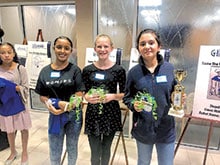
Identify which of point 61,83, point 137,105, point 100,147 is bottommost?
point 100,147

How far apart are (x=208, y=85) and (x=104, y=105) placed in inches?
39.0

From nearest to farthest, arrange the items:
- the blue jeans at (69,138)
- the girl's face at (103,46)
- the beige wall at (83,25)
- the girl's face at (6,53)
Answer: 1. the girl's face at (103,46)
2. the blue jeans at (69,138)
3. the girl's face at (6,53)
4. the beige wall at (83,25)

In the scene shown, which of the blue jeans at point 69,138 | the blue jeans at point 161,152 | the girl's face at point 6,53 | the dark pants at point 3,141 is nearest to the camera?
the blue jeans at point 161,152

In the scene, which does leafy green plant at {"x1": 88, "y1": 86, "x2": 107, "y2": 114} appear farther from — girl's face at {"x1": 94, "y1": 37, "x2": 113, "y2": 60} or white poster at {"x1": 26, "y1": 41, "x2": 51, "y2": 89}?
white poster at {"x1": 26, "y1": 41, "x2": 51, "y2": 89}

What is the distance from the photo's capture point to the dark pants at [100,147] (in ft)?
6.00

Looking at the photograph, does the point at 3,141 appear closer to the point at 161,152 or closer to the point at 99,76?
the point at 99,76

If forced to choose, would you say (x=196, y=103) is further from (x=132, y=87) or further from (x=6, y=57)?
(x=6, y=57)

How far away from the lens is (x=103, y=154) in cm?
190

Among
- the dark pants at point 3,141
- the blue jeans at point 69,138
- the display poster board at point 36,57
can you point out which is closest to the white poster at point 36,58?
the display poster board at point 36,57

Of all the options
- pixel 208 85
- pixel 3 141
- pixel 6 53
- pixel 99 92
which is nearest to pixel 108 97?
Result: pixel 99 92

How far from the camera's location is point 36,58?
2967 millimetres

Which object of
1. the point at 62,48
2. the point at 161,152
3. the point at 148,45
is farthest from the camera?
the point at 62,48

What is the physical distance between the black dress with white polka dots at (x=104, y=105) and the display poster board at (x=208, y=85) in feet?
2.55

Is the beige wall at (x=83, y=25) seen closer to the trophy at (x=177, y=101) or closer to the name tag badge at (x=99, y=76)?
the name tag badge at (x=99, y=76)
